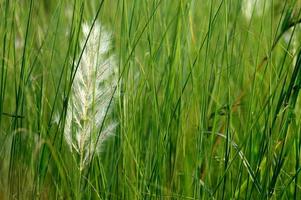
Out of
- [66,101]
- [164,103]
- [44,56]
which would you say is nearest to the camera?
[66,101]

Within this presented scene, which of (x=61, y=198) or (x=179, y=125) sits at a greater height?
(x=179, y=125)

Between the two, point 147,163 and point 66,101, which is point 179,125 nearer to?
point 147,163

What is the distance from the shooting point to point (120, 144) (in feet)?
5.46

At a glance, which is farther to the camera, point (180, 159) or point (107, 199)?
point (180, 159)

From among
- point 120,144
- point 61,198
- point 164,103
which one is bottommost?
point 61,198

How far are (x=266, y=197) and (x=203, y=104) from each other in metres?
0.25

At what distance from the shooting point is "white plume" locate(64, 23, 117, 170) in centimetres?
147

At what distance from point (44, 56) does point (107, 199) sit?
0.54 m

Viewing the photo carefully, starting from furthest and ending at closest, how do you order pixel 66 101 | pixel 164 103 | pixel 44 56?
1. pixel 44 56
2. pixel 164 103
3. pixel 66 101

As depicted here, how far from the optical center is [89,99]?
148cm

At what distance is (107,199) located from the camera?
60.2 inches

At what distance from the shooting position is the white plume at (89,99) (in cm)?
147

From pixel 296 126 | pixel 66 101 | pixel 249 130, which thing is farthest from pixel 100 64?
pixel 296 126

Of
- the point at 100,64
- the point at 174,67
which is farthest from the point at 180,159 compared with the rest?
the point at 100,64
